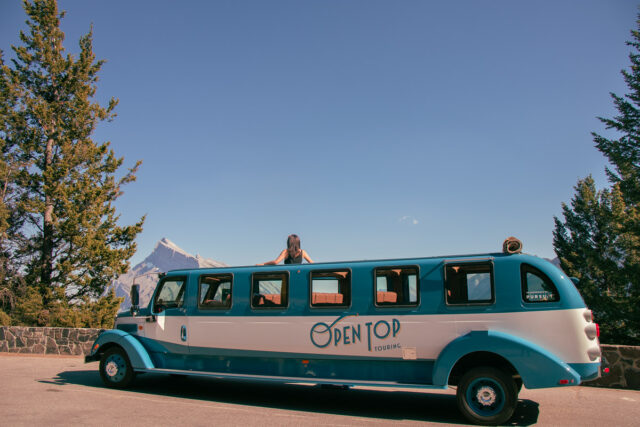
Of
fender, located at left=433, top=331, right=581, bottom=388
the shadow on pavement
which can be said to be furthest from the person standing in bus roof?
fender, located at left=433, top=331, right=581, bottom=388

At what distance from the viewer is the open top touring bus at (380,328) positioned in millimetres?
6348

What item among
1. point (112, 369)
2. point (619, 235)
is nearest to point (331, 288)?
point (112, 369)

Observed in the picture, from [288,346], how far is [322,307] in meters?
0.96

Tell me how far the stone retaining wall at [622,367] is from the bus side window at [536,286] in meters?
4.71

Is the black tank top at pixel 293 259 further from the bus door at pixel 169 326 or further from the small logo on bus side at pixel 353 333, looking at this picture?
the bus door at pixel 169 326

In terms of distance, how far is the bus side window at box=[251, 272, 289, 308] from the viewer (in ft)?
26.7

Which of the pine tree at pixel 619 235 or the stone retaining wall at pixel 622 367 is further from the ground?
the pine tree at pixel 619 235

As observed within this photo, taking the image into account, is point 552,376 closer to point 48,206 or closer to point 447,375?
point 447,375

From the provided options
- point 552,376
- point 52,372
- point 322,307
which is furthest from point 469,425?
point 52,372

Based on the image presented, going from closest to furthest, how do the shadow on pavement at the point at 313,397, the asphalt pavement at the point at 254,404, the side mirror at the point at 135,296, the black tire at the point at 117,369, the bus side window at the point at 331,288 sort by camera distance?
the asphalt pavement at the point at 254,404, the shadow on pavement at the point at 313,397, the bus side window at the point at 331,288, the side mirror at the point at 135,296, the black tire at the point at 117,369

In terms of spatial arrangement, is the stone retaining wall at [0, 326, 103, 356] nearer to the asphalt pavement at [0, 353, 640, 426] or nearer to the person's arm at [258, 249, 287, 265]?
the asphalt pavement at [0, 353, 640, 426]

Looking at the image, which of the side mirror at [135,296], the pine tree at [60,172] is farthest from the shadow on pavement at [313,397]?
the pine tree at [60,172]

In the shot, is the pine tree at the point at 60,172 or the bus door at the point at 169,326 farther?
the pine tree at the point at 60,172

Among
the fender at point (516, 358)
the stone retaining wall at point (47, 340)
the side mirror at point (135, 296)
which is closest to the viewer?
the fender at point (516, 358)
